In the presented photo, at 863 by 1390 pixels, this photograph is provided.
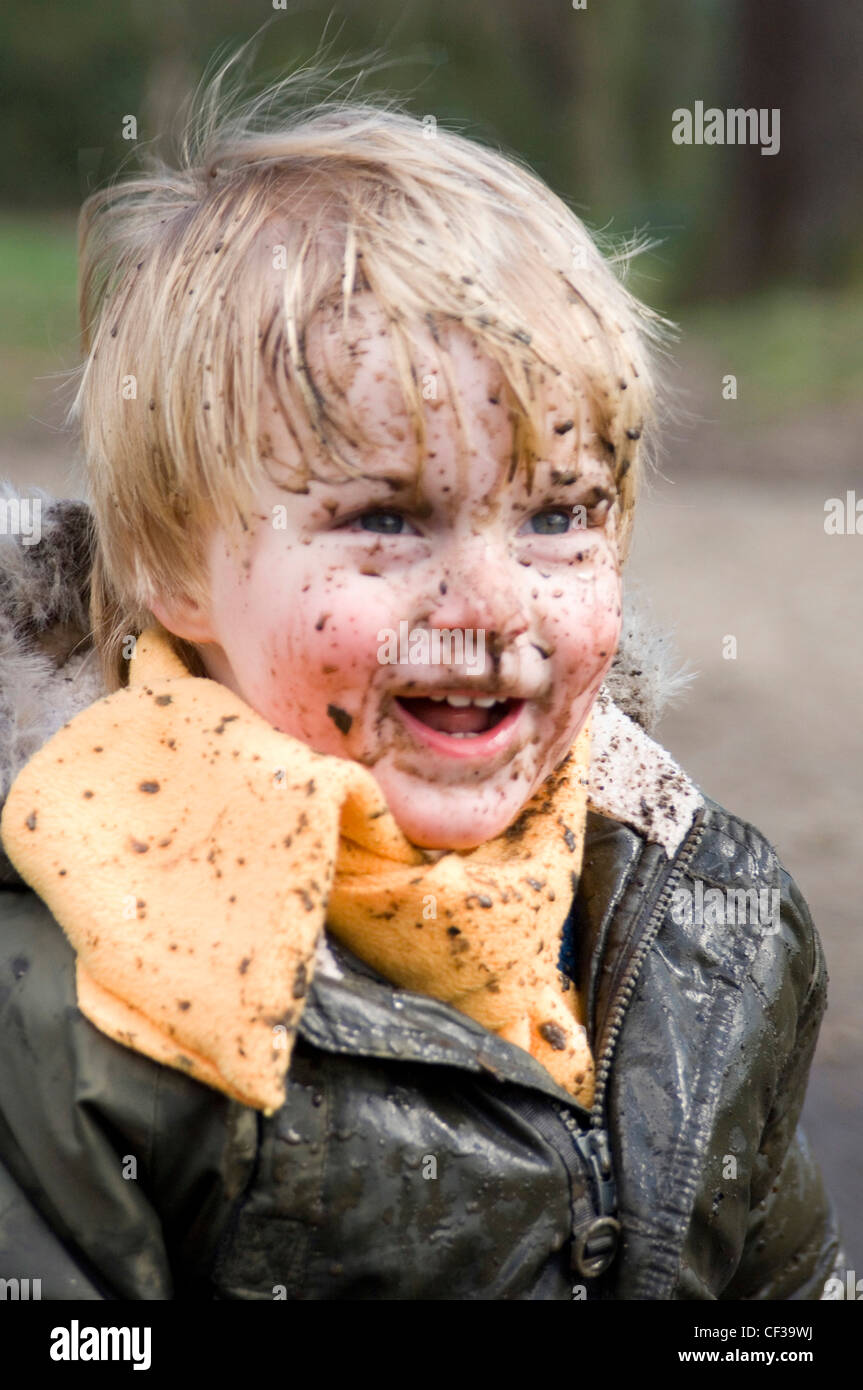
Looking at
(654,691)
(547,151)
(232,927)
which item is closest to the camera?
(232,927)

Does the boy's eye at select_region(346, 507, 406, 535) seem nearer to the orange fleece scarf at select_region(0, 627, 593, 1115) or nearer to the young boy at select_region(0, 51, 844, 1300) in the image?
the young boy at select_region(0, 51, 844, 1300)

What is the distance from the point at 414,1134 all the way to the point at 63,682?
0.50m

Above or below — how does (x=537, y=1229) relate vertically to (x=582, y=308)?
below

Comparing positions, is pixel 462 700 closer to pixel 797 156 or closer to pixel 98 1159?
pixel 98 1159

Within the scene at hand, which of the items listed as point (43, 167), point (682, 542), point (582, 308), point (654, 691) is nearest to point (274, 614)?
point (582, 308)

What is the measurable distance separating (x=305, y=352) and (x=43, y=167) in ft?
38.0

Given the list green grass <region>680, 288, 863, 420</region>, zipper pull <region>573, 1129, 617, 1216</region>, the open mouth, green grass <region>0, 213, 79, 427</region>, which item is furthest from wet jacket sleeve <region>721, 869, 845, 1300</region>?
green grass <region>680, 288, 863, 420</region>

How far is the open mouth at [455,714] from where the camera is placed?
104 centimetres

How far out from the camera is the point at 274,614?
1.01 metres

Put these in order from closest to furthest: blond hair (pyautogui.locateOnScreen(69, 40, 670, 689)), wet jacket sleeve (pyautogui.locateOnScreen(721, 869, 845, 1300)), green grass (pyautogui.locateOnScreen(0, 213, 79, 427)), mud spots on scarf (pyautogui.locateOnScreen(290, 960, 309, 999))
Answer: mud spots on scarf (pyautogui.locateOnScreen(290, 960, 309, 999)), blond hair (pyautogui.locateOnScreen(69, 40, 670, 689)), wet jacket sleeve (pyautogui.locateOnScreen(721, 869, 845, 1300)), green grass (pyautogui.locateOnScreen(0, 213, 79, 427))

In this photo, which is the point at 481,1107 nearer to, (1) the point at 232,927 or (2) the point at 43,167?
(1) the point at 232,927

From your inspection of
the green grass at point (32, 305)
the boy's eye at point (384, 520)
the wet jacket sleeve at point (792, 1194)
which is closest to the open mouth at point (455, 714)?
the boy's eye at point (384, 520)

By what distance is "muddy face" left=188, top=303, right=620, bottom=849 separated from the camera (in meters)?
0.98
